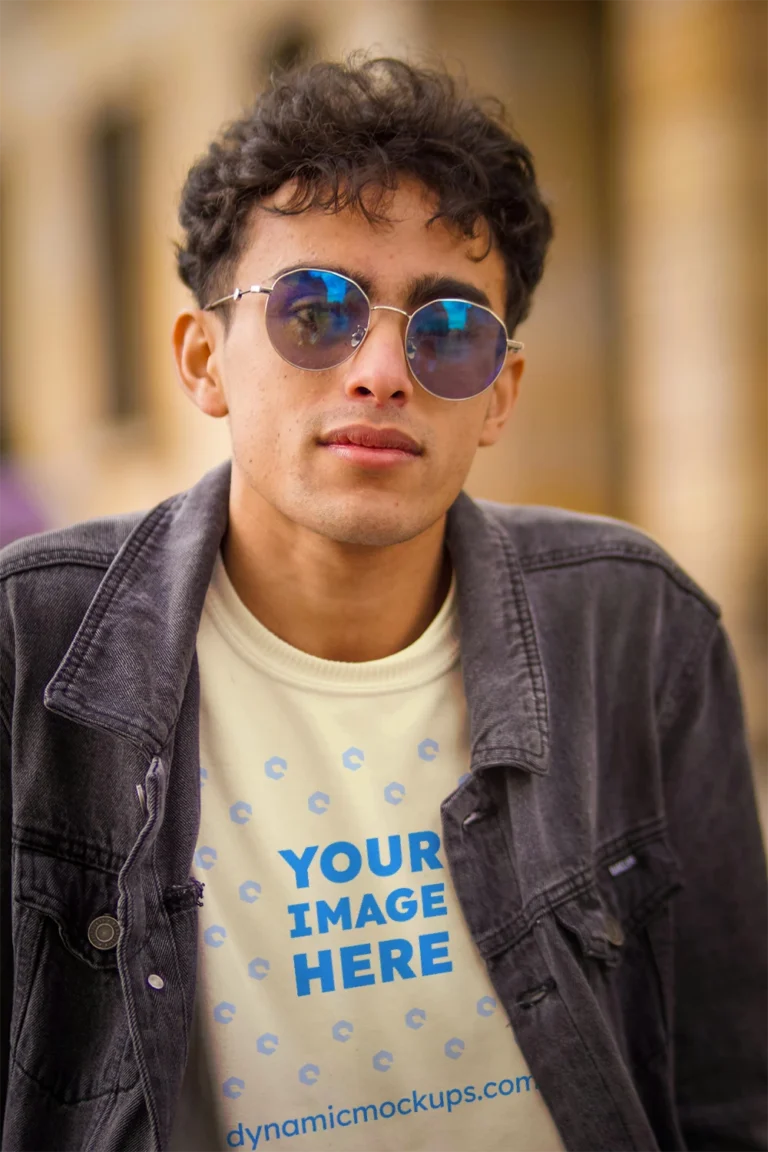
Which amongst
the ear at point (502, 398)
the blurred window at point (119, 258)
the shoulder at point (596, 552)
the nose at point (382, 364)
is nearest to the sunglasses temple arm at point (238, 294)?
the nose at point (382, 364)

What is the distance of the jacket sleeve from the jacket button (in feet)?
3.84

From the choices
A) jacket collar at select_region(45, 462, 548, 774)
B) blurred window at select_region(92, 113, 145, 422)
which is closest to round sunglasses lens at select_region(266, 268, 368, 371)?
jacket collar at select_region(45, 462, 548, 774)

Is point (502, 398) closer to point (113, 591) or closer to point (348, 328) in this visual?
point (348, 328)

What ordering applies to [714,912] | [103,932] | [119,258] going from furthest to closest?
1. [119,258]
2. [714,912]
3. [103,932]

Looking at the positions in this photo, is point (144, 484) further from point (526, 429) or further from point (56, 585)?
point (56, 585)

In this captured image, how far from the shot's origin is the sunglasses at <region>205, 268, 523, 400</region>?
7.02ft

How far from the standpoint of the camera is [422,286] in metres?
2.20

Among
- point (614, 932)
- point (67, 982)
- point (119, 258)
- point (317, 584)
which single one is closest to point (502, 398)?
point (317, 584)

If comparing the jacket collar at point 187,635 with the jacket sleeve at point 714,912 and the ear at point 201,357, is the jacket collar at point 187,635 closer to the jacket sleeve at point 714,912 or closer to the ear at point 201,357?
the ear at point 201,357

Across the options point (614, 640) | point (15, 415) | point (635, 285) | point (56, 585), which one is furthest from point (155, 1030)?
point (15, 415)

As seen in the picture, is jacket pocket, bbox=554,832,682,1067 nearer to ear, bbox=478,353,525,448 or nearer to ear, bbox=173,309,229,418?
ear, bbox=478,353,525,448

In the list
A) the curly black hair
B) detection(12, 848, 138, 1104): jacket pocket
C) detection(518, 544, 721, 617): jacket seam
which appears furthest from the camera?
detection(518, 544, 721, 617): jacket seam

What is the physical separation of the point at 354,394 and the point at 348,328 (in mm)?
122

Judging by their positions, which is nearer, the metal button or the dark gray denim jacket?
the dark gray denim jacket
